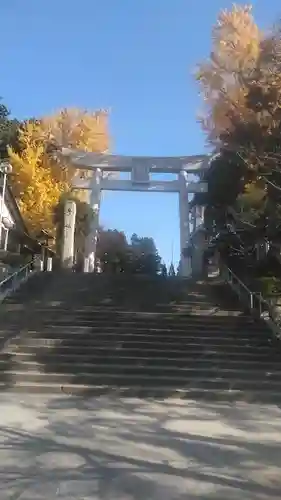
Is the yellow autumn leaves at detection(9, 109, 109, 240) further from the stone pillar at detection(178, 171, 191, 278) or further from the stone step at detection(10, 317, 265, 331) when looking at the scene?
the stone step at detection(10, 317, 265, 331)

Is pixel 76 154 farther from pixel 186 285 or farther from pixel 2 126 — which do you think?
pixel 186 285

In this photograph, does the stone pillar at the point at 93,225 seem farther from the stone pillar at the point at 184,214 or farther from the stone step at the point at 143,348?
the stone step at the point at 143,348

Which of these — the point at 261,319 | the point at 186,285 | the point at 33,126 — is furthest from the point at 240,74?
the point at 33,126

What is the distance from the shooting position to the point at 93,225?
26719 mm

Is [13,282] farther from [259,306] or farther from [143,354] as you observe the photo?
[259,306]

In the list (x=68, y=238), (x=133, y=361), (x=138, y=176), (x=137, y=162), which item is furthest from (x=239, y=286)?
(x=137, y=162)

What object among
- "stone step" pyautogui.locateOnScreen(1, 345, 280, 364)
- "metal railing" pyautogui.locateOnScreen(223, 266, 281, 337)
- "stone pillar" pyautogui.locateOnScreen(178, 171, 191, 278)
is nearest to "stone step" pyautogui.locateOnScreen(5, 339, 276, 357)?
"stone step" pyautogui.locateOnScreen(1, 345, 280, 364)

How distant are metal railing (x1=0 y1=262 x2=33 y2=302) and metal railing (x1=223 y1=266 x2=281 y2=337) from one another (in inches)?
278

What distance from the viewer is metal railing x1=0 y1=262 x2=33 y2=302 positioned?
14524 millimetres

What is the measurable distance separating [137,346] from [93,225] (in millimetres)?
16686

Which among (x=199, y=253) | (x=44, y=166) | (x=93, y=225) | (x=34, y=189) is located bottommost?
(x=199, y=253)

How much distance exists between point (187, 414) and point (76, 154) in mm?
21837

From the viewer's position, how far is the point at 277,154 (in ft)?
34.0

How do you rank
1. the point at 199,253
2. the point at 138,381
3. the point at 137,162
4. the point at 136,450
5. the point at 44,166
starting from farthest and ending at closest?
1. the point at 44,166
2. the point at 137,162
3. the point at 199,253
4. the point at 138,381
5. the point at 136,450
